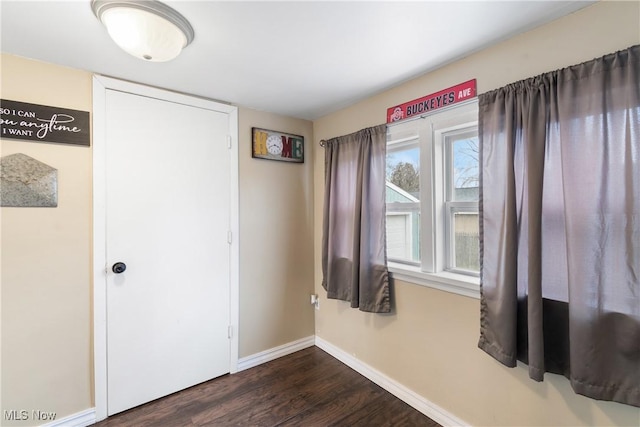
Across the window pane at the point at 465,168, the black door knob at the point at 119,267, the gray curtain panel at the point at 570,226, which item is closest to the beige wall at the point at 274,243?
the black door knob at the point at 119,267

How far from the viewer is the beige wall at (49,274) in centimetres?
166

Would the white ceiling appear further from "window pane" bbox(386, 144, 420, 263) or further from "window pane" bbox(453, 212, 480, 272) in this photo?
"window pane" bbox(453, 212, 480, 272)

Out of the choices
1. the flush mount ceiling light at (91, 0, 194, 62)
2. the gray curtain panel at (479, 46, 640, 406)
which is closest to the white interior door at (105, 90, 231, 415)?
the flush mount ceiling light at (91, 0, 194, 62)

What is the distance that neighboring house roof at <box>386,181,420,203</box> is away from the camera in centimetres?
219

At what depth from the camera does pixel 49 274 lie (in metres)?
1.75

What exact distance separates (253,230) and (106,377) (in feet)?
4.78

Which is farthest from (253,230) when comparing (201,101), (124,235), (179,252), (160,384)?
(160,384)

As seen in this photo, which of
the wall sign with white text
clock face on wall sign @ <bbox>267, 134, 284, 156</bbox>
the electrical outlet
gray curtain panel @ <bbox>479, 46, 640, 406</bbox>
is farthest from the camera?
the electrical outlet

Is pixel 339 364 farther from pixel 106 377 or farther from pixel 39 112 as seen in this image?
pixel 39 112

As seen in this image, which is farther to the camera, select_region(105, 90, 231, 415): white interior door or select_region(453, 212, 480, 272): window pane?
select_region(105, 90, 231, 415): white interior door

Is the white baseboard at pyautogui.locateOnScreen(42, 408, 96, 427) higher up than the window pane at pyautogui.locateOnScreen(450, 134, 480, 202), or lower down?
lower down

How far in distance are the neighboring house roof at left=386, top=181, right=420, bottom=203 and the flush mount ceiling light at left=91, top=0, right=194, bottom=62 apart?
1695 mm

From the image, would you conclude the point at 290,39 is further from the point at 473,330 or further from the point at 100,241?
the point at 473,330

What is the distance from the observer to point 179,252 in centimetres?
220
